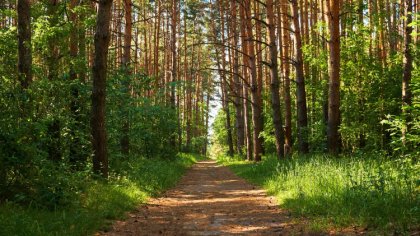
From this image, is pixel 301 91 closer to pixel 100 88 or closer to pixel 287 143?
pixel 287 143

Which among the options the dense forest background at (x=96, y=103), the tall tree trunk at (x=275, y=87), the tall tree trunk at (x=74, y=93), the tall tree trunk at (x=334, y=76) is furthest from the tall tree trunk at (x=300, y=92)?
the tall tree trunk at (x=74, y=93)

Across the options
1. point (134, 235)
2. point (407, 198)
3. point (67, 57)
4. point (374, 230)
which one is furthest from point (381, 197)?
point (67, 57)

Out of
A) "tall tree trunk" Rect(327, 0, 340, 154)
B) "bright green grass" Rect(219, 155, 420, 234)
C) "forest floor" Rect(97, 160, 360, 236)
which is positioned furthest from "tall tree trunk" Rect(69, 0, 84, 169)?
"tall tree trunk" Rect(327, 0, 340, 154)

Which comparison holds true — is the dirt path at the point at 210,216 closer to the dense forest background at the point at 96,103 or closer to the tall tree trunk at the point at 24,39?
the dense forest background at the point at 96,103

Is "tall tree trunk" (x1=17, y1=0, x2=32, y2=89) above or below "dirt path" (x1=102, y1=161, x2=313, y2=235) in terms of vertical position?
above

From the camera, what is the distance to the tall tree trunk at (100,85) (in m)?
9.52

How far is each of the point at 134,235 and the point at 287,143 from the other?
39.5ft

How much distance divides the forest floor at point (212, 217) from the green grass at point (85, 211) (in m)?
0.26

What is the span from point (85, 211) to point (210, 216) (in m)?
2.26

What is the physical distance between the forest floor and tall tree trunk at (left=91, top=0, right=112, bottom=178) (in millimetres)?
1725

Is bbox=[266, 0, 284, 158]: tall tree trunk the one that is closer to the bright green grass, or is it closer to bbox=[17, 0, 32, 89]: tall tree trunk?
the bright green grass

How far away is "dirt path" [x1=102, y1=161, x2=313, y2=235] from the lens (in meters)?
6.16

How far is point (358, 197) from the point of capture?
6352mm

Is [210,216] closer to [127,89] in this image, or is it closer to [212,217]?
[212,217]
